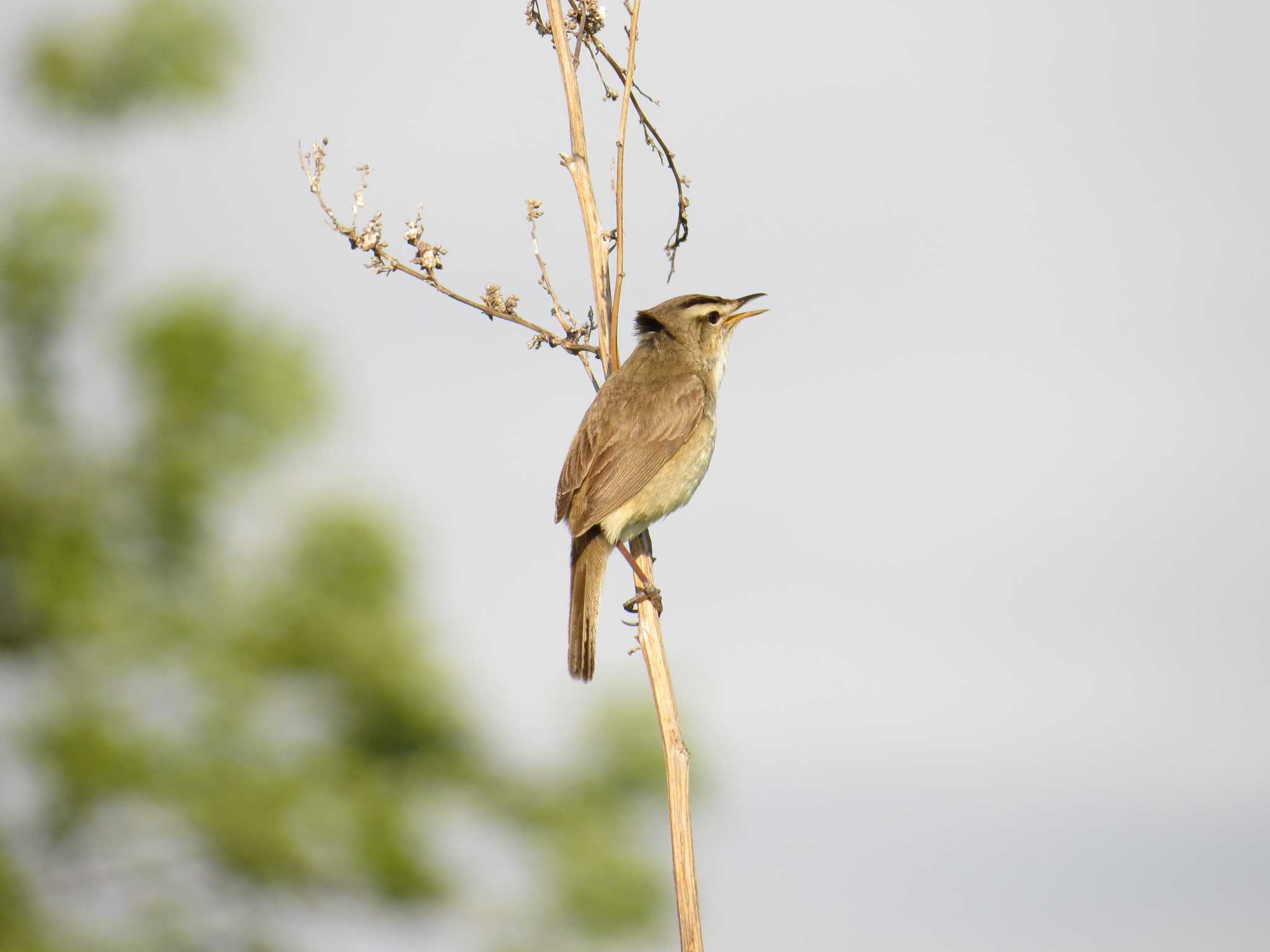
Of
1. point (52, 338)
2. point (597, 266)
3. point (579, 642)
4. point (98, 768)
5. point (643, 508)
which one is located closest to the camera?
point (597, 266)

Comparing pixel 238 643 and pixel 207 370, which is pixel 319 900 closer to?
pixel 238 643

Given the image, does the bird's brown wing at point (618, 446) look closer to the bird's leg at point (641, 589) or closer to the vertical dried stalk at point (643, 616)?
the bird's leg at point (641, 589)

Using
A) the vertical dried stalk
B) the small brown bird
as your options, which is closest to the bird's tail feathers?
the small brown bird

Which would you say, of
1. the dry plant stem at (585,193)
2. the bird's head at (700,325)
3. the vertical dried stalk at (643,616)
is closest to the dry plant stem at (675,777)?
the vertical dried stalk at (643,616)

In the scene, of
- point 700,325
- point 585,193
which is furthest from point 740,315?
point 585,193

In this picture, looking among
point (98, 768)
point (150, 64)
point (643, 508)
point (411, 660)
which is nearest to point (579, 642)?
point (643, 508)

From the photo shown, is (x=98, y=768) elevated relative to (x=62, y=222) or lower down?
lower down

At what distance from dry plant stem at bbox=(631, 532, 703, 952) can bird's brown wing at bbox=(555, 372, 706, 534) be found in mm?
1003

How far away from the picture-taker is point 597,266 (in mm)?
3727

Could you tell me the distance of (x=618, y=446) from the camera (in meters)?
4.60

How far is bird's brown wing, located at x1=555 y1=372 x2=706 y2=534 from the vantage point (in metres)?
4.51

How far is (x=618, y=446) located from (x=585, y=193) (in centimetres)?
121

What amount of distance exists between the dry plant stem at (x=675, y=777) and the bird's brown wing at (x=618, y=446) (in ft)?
3.29

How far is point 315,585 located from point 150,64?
13.7ft
